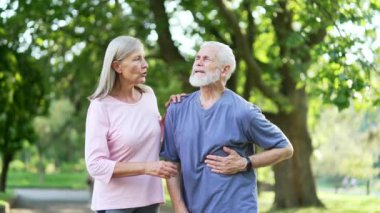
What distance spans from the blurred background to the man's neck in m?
5.57

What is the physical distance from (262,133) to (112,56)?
0.99 m

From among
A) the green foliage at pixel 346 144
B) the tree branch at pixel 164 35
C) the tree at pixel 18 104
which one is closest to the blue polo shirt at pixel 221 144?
the tree branch at pixel 164 35

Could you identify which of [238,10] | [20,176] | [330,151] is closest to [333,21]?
[238,10]

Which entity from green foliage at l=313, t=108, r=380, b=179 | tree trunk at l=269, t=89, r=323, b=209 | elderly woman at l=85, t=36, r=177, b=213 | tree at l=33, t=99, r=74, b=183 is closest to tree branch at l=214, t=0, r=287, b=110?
tree trunk at l=269, t=89, r=323, b=209

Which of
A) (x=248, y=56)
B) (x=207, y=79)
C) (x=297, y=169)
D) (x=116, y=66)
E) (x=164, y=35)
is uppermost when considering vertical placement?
(x=164, y=35)

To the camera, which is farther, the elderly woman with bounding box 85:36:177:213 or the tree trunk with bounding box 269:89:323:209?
the tree trunk with bounding box 269:89:323:209

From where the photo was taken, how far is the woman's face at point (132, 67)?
15.0 ft

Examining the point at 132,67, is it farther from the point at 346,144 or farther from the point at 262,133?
the point at 346,144

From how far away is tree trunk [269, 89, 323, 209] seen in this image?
70.7 feet

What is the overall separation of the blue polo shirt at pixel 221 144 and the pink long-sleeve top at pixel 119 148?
21 centimetres

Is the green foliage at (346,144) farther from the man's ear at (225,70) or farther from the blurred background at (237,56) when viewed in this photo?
the man's ear at (225,70)

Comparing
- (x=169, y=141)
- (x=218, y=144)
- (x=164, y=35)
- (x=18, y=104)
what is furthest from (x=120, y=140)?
(x=18, y=104)

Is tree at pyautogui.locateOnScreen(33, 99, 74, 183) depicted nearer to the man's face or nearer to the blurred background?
the blurred background

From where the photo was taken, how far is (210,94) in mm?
4574
